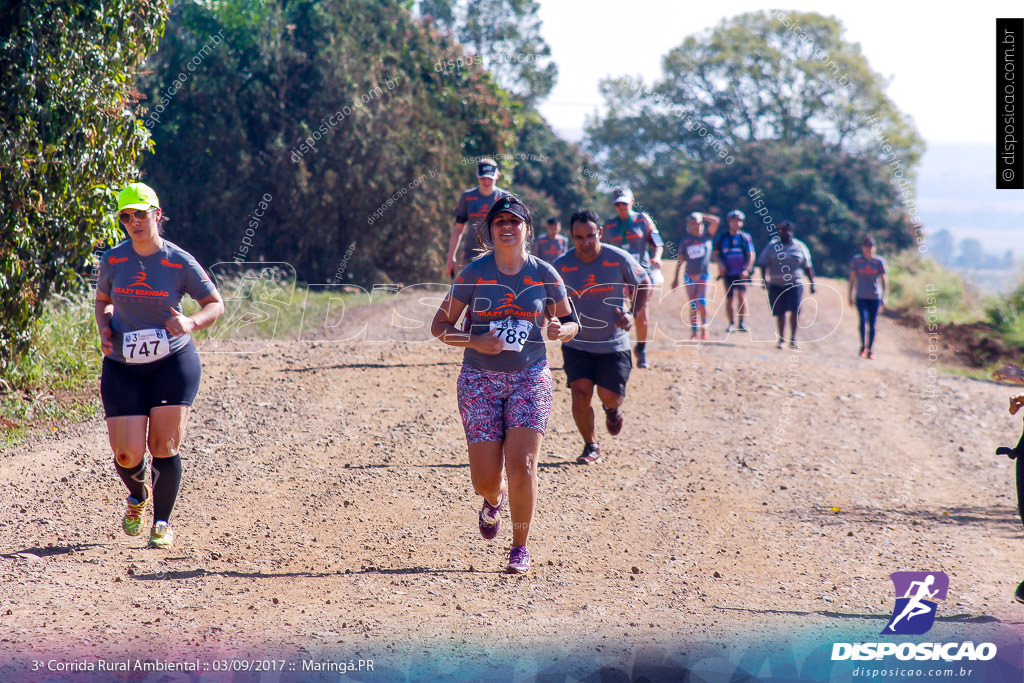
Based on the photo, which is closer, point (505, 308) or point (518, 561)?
point (505, 308)

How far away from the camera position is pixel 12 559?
5.88 m

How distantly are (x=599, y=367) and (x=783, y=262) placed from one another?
759 cm

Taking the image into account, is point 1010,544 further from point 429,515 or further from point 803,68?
point 803,68

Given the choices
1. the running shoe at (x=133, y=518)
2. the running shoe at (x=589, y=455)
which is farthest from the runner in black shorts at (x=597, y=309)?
the running shoe at (x=133, y=518)

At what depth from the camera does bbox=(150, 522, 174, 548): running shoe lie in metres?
6.19

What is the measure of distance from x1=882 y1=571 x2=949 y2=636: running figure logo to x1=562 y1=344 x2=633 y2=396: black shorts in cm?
248

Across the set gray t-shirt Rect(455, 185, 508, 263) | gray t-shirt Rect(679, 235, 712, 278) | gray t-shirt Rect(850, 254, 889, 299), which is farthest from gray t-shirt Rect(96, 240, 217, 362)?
gray t-shirt Rect(850, 254, 889, 299)

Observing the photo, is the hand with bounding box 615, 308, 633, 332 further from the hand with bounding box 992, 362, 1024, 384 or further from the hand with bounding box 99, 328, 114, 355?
the hand with bounding box 99, 328, 114, 355

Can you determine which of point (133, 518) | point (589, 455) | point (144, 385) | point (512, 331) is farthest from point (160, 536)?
point (589, 455)

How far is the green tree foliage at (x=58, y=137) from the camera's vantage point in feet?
30.8

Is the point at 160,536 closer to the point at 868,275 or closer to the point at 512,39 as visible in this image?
the point at 868,275

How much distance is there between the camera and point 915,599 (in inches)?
226

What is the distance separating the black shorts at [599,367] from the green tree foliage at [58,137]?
5.08m

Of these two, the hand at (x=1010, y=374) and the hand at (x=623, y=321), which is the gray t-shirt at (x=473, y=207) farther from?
the hand at (x=1010, y=374)
